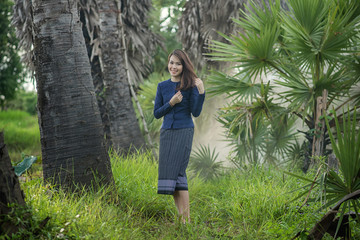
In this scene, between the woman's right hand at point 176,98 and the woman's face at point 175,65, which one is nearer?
the woman's right hand at point 176,98

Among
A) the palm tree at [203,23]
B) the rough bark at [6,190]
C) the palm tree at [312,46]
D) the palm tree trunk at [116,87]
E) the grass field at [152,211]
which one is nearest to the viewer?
the rough bark at [6,190]

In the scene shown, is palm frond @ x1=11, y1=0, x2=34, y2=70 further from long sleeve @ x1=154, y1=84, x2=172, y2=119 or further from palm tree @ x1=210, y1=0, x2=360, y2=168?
long sleeve @ x1=154, y1=84, x2=172, y2=119

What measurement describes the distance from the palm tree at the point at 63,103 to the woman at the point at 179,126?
0.72m

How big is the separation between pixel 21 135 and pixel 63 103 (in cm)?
1282

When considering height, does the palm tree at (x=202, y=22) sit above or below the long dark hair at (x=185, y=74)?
above

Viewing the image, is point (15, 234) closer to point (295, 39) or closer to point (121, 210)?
point (121, 210)

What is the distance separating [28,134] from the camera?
645 inches

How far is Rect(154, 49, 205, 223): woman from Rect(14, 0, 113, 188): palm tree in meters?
0.72

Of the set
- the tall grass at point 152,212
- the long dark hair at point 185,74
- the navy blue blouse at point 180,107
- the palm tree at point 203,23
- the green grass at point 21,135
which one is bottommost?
the green grass at point 21,135

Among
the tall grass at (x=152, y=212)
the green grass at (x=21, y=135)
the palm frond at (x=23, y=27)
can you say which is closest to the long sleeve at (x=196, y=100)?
the tall grass at (x=152, y=212)

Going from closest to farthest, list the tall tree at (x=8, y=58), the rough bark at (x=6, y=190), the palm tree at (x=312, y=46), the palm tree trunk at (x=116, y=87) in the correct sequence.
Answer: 1. the rough bark at (x=6, y=190)
2. the palm tree at (x=312, y=46)
3. the palm tree trunk at (x=116, y=87)
4. the tall tree at (x=8, y=58)

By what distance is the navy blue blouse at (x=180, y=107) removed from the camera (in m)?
4.46

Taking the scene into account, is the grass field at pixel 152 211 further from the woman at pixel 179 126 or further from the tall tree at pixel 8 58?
the tall tree at pixel 8 58

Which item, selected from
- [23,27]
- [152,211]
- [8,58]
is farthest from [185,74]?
[8,58]
